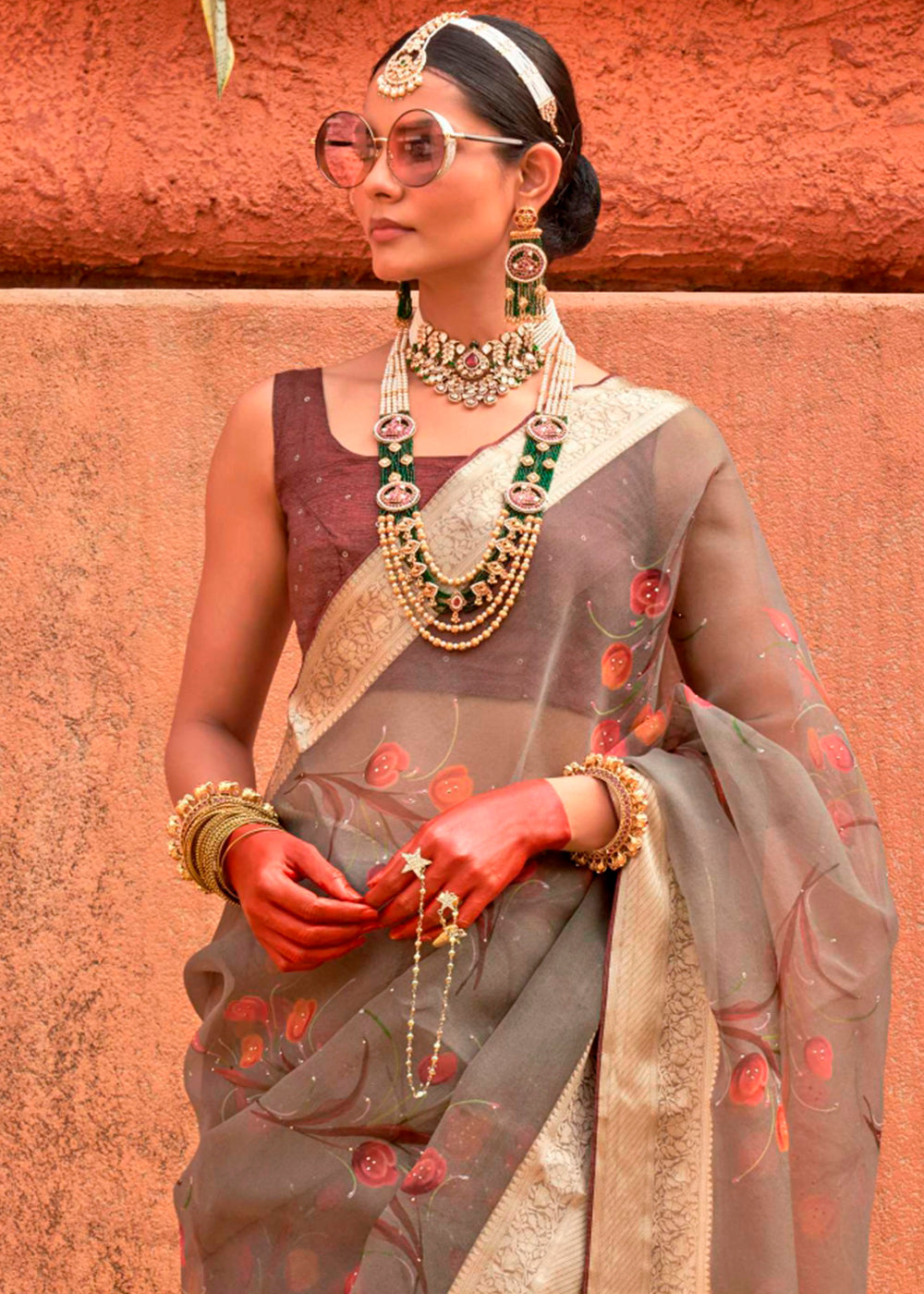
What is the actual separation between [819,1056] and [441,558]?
0.49 meters

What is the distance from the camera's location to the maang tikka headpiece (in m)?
1.50

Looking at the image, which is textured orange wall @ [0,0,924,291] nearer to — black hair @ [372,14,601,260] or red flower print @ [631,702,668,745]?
black hair @ [372,14,601,260]

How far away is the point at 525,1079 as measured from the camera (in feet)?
4.52

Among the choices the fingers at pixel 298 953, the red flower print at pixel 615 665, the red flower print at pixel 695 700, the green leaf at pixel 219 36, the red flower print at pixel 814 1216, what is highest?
the green leaf at pixel 219 36

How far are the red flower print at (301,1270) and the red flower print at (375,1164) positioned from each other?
0.07 metres

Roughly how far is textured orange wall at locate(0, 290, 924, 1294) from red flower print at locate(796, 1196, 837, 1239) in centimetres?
76

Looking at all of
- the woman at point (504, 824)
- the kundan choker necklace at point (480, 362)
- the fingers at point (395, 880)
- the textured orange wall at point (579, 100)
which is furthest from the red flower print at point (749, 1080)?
the textured orange wall at point (579, 100)

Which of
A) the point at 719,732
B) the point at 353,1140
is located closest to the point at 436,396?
the point at 719,732

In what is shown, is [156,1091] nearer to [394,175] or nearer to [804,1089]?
[804,1089]

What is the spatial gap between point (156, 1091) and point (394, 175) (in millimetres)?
1191

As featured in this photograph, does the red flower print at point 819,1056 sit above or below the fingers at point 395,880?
below

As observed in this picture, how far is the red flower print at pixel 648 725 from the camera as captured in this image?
1508mm

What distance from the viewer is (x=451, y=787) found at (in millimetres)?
1456

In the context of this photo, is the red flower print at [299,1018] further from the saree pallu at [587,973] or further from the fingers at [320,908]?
the fingers at [320,908]
